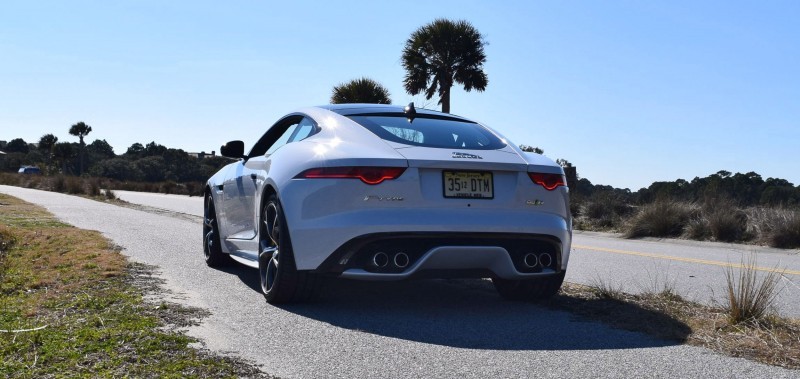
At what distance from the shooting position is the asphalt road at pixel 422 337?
4043mm

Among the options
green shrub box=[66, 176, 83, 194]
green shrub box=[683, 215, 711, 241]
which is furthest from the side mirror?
green shrub box=[66, 176, 83, 194]

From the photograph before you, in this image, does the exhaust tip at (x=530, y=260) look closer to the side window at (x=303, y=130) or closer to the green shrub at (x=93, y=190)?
the side window at (x=303, y=130)

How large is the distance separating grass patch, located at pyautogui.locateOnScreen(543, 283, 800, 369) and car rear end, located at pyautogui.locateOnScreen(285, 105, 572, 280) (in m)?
0.55

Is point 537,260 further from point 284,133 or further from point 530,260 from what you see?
point 284,133

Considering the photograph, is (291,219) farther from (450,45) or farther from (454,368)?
(450,45)

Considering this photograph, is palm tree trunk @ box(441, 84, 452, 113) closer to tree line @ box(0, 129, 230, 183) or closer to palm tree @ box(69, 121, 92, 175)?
tree line @ box(0, 129, 230, 183)

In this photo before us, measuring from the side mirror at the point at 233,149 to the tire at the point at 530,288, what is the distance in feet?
8.34

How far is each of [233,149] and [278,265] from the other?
200cm

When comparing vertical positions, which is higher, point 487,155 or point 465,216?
point 487,155

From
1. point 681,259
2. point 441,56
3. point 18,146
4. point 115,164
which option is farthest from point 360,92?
point 18,146

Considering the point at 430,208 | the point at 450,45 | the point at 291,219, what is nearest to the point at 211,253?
the point at 291,219

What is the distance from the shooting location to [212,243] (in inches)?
315

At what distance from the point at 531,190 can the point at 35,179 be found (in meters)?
52.4

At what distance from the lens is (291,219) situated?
213 inches
